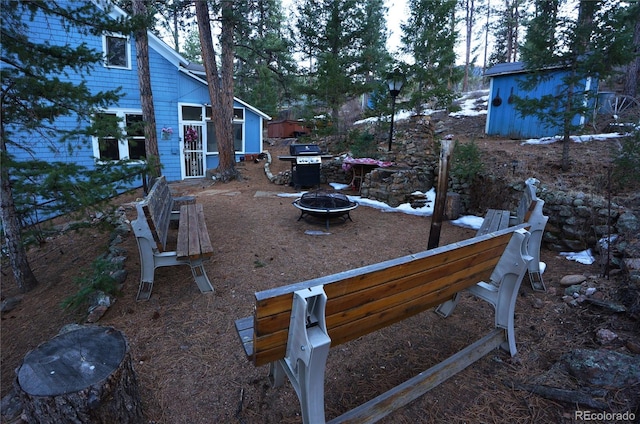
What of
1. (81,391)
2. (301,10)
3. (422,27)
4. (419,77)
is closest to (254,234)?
(81,391)

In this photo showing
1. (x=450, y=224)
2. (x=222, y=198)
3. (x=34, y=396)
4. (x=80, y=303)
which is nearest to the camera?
(x=34, y=396)

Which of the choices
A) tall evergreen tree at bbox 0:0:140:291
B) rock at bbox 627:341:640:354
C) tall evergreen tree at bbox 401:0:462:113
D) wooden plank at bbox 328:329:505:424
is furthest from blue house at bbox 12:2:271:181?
rock at bbox 627:341:640:354

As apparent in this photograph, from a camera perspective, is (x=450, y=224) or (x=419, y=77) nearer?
(x=450, y=224)

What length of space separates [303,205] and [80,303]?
12.4 ft

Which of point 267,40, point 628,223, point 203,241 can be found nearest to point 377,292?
point 203,241

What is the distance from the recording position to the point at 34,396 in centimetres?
160

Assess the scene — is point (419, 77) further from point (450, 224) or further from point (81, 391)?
point (81, 391)

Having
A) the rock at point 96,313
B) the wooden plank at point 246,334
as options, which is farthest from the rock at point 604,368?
the rock at point 96,313

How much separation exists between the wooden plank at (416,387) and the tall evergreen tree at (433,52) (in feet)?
39.0

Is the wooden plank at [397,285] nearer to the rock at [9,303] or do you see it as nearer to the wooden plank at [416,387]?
the wooden plank at [416,387]

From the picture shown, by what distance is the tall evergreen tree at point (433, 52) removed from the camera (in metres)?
12.7

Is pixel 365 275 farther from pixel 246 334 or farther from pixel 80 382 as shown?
pixel 80 382

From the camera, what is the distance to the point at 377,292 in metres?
1.74

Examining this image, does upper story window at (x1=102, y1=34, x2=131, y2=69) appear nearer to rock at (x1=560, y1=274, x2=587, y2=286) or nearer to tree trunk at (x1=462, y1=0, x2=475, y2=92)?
rock at (x1=560, y1=274, x2=587, y2=286)
